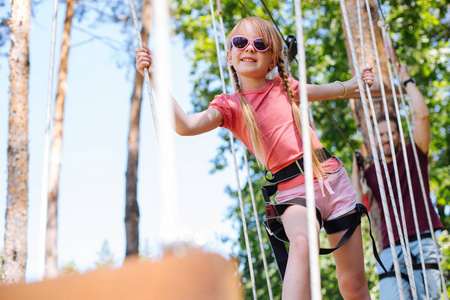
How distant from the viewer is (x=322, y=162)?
1.75m

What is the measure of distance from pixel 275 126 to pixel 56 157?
17.1ft

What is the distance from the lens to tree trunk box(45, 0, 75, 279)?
20.1 ft

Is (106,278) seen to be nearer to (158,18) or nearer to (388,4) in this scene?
(158,18)

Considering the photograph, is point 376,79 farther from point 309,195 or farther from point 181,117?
point 309,195

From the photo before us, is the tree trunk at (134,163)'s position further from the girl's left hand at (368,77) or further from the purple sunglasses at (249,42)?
the purple sunglasses at (249,42)

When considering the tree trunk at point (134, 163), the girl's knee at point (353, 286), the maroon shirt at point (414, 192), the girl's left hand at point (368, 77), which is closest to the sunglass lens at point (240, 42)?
the girl's left hand at point (368, 77)

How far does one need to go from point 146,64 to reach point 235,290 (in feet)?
3.03

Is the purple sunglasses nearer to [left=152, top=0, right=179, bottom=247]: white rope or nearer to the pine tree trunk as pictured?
[left=152, top=0, right=179, bottom=247]: white rope

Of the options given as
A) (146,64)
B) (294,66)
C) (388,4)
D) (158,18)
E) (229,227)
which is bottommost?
(229,227)

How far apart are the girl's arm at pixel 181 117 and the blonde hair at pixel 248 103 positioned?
122 millimetres

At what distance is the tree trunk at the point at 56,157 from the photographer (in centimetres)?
614

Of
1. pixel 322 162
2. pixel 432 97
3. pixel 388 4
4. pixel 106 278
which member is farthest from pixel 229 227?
pixel 106 278

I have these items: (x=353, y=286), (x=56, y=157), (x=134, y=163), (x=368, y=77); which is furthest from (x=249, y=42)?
(x=134, y=163)

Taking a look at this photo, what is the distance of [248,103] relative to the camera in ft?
5.60
